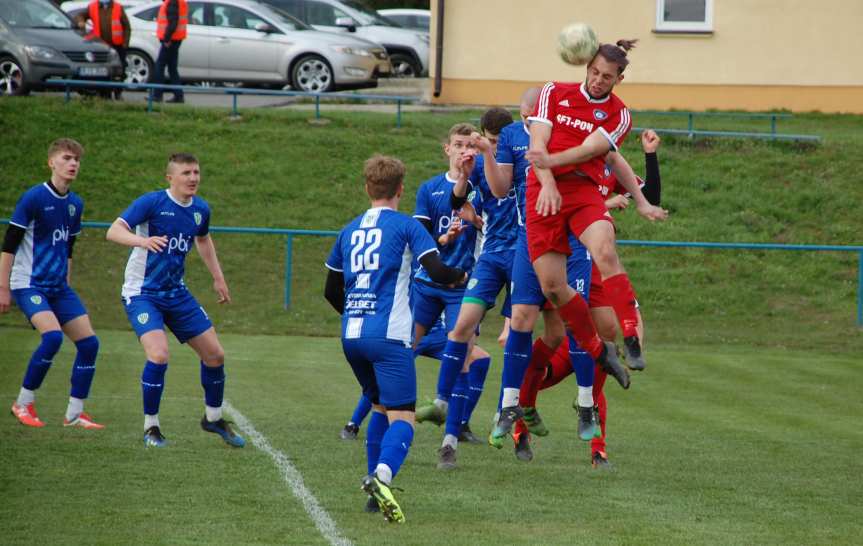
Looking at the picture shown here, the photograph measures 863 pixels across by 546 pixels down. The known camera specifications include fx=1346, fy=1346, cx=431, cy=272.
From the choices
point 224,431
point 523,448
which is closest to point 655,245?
point 523,448

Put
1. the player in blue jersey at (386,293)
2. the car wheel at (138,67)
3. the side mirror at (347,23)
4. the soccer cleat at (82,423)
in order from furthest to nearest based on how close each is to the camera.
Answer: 1. the side mirror at (347,23)
2. the car wheel at (138,67)
3. the soccer cleat at (82,423)
4. the player in blue jersey at (386,293)

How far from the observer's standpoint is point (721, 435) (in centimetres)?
1088

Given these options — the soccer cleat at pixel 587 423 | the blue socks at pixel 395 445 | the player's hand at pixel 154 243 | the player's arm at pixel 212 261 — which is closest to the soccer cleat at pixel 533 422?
the soccer cleat at pixel 587 423

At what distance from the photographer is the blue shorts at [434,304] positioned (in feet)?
Answer: 33.4

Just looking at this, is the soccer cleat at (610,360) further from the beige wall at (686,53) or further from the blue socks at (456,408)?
the beige wall at (686,53)

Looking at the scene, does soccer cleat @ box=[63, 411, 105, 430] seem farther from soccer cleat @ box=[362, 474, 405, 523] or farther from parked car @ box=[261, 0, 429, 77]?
parked car @ box=[261, 0, 429, 77]

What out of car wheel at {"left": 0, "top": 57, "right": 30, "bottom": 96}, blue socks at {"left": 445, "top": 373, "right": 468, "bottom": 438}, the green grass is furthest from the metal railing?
blue socks at {"left": 445, "top": 373, "right": 468, "bottom": 438}

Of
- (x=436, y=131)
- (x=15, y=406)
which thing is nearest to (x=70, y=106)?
(x=436, y=131)

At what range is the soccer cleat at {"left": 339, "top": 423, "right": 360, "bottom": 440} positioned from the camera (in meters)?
10.0

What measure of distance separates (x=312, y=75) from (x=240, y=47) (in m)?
1.57

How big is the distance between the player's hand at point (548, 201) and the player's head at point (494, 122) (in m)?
1.24

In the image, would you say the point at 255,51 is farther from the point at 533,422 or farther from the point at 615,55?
the point at 615,55

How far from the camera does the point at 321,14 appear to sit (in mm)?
32094

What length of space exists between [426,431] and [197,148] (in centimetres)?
1411
